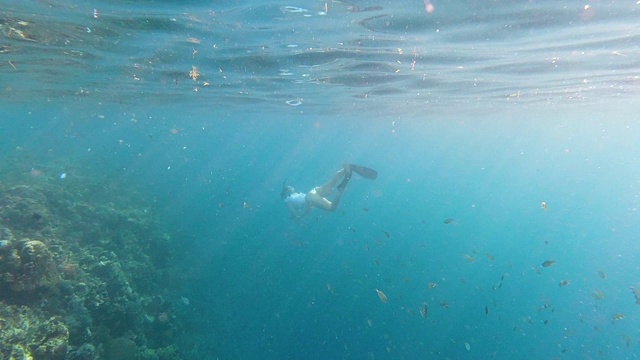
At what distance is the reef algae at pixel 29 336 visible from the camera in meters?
6.95

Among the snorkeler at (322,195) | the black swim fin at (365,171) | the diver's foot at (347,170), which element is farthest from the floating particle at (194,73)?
the black swim fin at (365,171)

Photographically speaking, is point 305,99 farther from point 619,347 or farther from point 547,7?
point 619,347

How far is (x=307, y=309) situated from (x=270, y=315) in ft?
7.58

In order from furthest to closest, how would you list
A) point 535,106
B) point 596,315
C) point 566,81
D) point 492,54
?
1. point 596,315
2. point 535,106
3. point 566,81
4. point 492,54

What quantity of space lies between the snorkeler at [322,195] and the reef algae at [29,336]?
38.5 ft

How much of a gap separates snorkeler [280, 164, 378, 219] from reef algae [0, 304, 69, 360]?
11.7 m

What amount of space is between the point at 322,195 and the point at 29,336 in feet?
44.7

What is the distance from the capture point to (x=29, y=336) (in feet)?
25.1

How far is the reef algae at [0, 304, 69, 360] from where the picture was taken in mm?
6945

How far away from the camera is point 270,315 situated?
19906 mm

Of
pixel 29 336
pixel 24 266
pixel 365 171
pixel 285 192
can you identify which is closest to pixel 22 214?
pixel 24 266

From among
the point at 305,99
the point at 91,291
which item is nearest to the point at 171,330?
the point at 91,291

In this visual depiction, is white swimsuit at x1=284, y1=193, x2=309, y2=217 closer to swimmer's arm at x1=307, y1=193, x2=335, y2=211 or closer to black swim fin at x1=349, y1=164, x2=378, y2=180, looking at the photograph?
swimmer's arm at x1=307, y1=193, x2=335, y2=211

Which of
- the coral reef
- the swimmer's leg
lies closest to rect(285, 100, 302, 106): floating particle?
the swimmer's leg
